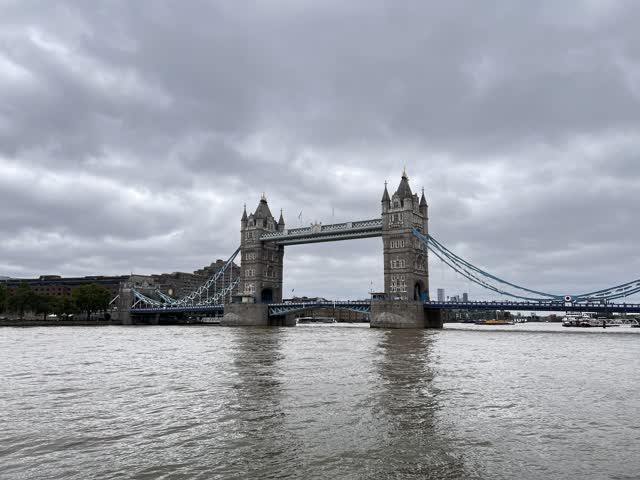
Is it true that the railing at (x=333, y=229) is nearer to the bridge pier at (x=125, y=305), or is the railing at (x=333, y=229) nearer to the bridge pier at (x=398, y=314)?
the bridge pier at (x=398, y=314)

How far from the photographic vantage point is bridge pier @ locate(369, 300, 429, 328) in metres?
78.8

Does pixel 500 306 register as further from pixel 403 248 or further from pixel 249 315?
pixel 249 315

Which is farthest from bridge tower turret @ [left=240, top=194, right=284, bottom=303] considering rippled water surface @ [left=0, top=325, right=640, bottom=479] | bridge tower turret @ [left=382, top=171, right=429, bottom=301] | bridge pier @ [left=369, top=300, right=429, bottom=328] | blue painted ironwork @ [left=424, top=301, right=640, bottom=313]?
rippled water surface @ [left=0, top=325, right=640, bottom=479]

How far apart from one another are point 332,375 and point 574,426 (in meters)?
11.0

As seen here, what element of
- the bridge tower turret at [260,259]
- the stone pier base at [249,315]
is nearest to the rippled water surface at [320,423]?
the stone pier base at [249,315]

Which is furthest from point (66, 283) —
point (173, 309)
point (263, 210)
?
point (263, 210)

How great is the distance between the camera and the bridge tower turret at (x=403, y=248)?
282 feet

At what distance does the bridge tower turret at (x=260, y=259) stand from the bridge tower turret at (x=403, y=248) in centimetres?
3159

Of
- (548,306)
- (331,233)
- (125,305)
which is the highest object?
(331,233)

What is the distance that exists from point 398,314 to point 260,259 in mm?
39802

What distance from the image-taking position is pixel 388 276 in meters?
88.4

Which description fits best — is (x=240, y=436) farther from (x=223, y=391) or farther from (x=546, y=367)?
(x=546, y=367)

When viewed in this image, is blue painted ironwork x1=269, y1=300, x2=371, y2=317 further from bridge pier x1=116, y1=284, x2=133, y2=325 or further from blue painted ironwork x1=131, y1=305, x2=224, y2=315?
bridge pier x1=116, y1=284, x2=133, y2=325

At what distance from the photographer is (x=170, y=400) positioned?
16.0 meters
